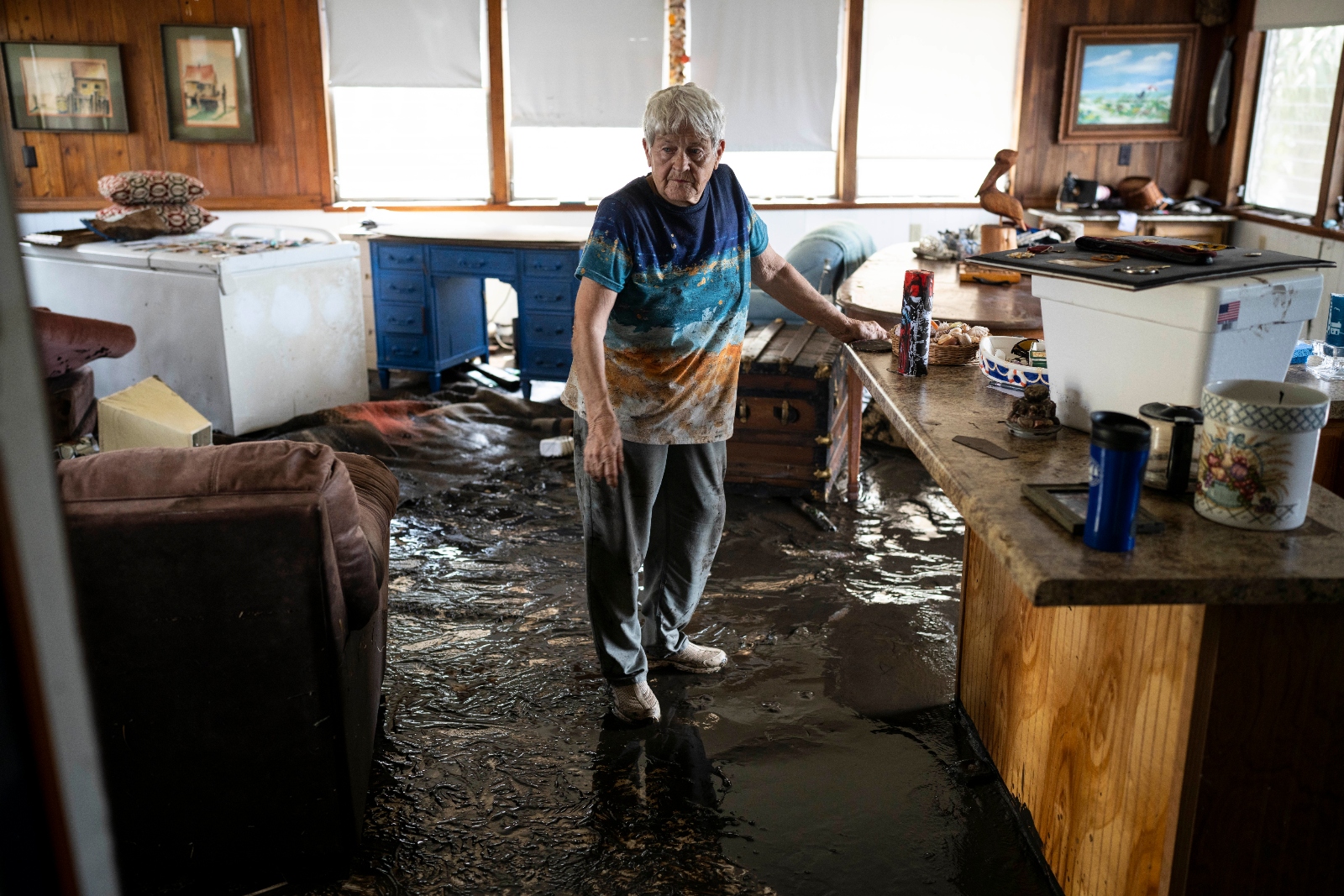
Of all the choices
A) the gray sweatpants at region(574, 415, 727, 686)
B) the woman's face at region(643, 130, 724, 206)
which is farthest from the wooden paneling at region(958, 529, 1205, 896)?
the woman's face at region(643, 130, 724, 206)

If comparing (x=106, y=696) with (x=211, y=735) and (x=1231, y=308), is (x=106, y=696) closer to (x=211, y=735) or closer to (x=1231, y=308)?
(x=211, y=735)

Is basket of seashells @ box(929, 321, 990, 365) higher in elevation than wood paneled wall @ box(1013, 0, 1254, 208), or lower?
lower

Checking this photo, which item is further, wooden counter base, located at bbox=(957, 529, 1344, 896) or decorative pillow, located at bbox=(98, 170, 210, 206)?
decorative pillow, located at bbox=(98, 170, 210, 206)

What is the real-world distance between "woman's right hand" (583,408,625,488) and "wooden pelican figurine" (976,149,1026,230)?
8.04 feet

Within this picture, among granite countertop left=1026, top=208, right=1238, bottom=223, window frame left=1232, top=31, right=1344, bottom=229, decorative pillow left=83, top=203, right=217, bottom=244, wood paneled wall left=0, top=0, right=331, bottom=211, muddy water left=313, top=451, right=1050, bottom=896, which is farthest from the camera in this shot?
wood paneled wall left=0, top=0, right=331, bottom=211

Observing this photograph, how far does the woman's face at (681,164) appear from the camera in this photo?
2.26 meters

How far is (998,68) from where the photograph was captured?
7.17 metres

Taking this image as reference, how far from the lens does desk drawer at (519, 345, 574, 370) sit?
5.77 m

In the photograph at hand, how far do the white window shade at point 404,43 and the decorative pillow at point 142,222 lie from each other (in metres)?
1.84

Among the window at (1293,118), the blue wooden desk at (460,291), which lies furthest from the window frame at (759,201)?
the window at (1293,118)

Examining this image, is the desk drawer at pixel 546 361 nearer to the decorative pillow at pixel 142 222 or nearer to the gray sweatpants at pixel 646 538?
the decorative pillow at pixel 142 222

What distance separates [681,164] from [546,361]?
3594 mm

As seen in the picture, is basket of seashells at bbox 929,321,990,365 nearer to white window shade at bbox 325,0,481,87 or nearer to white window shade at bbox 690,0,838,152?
white window shade at bbox 690,0,838,152

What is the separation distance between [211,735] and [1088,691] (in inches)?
62.4
